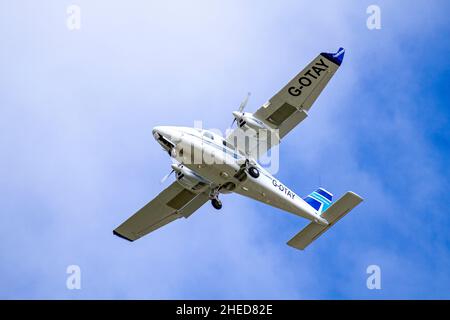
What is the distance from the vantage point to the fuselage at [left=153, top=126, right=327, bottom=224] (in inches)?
1346

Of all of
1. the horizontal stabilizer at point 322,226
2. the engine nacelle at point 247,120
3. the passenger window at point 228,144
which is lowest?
the horizontal stabilizer at point 322,226

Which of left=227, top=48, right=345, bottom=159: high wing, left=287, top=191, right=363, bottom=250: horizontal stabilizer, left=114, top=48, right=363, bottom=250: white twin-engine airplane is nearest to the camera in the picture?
left=114, top=48, right=363, bottom=250: white twin-engine airplane

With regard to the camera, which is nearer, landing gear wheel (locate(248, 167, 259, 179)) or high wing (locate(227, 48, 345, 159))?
high wing (locate(227, 48, 345, 159))

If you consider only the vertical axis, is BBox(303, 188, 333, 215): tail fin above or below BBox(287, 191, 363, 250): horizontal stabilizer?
above

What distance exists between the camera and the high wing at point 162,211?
37.9 metres

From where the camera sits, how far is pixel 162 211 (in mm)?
38656

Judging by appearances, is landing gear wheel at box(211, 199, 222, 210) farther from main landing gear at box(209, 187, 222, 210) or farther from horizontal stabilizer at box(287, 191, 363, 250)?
horizontal stabilizer at box(287, 191, 363, 250)

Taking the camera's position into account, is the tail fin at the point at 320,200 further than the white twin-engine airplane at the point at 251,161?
Yes

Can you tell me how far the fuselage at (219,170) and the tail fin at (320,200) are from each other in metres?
0.98

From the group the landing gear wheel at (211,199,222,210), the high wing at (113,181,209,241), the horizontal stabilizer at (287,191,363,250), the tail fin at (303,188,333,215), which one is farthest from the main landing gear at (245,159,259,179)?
the tail fin at (303,188,333,215)

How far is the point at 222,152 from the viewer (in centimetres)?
3488

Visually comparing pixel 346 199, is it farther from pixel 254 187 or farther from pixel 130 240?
pixel 130 240

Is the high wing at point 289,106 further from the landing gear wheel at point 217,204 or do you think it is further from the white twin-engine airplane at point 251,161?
the landing gear wheel at point 217,204

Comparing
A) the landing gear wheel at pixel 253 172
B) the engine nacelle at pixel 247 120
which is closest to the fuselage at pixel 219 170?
the landing gear wheel at pixel 253 172
